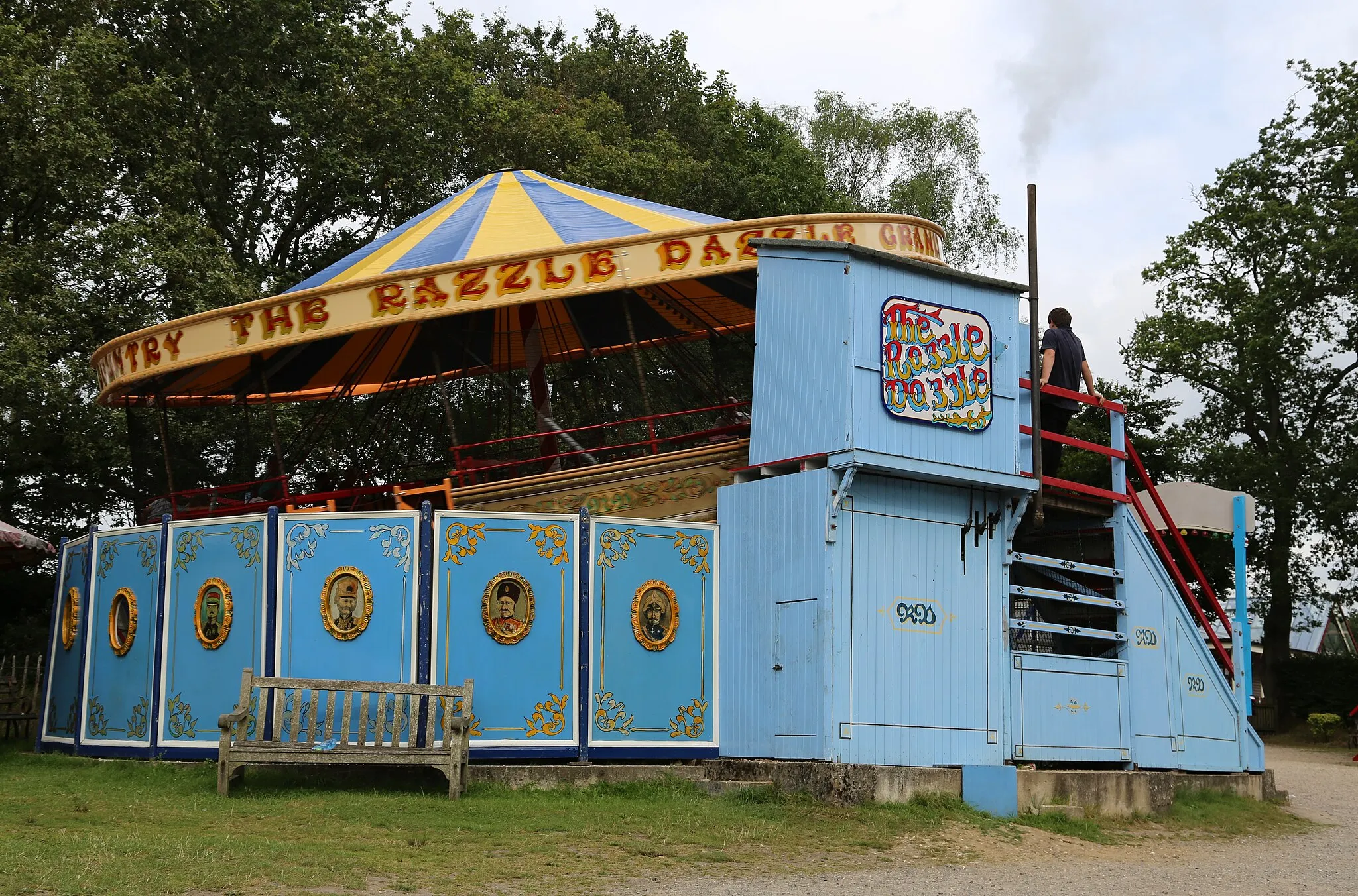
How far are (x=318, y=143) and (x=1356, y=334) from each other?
913 inches

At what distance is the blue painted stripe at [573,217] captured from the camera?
595 inches

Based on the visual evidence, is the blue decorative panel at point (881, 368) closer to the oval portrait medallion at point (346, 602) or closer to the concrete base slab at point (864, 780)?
the concrete base slab at point (864, 780)

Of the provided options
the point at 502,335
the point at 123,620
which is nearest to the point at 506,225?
the point at 502,335

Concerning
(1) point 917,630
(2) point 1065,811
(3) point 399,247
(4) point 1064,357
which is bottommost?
(2) point 1065,811

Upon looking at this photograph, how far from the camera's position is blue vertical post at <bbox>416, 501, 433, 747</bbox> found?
1162cm

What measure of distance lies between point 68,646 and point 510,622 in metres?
5.18

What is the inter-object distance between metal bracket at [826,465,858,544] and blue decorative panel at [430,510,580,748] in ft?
7.49

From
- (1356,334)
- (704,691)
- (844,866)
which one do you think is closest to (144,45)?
(704,691)

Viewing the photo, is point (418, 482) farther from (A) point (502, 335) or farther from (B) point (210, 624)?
(A) point (502, 335)

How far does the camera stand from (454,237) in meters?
15.5

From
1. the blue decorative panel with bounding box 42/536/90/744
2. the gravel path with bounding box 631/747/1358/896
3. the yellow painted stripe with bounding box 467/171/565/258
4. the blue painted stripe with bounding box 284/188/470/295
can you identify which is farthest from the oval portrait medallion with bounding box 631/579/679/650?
the blue decorative panel with bounding box 42/536/90/744

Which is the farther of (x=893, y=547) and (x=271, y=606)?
(x=271, y=606)

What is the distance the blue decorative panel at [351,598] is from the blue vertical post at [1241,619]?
323 inches

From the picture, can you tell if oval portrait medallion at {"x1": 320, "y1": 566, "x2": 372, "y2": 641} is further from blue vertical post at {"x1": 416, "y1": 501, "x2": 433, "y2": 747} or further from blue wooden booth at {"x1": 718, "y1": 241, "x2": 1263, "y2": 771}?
blue wooden booth at {"x1": 718, "y1": 241, "x2": 1263, "y2": 771}
